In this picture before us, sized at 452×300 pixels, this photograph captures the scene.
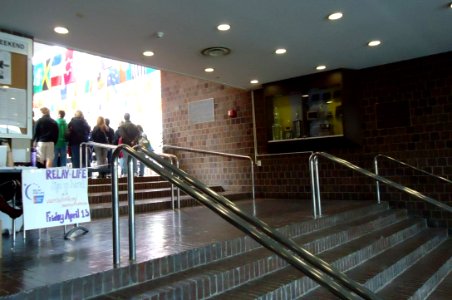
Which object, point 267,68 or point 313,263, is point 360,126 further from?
point 313,263

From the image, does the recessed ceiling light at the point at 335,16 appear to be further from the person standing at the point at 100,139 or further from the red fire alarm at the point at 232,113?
the person standing at the point at 100,139

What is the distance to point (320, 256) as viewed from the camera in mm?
3496

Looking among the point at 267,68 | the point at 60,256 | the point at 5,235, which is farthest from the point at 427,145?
the point at 5,235

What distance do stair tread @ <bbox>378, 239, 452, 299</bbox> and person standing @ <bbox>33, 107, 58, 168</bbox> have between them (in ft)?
19.7

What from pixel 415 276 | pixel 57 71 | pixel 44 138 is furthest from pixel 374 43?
pixel 57 71

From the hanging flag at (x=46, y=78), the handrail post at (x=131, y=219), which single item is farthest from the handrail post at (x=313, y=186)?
the hanging flag at (x=46, y=78)

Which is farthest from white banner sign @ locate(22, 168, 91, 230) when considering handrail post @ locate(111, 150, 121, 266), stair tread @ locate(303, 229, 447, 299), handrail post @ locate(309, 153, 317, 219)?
handrail post @ locate(309, 153, 317, 219)

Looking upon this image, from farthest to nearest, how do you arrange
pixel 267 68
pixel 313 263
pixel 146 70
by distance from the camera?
pixel 146 70 < pixel 267 68 < pixel 313 263

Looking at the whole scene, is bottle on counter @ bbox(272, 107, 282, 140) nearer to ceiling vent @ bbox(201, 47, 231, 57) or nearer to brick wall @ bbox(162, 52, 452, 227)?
brick wall @ bbox(162, 52, 452, 227)

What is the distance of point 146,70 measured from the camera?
9531 mm

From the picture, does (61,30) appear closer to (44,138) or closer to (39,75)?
(44,138)

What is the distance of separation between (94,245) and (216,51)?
3.25m

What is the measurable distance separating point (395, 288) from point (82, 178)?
9.95 ft

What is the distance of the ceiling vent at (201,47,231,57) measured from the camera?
528 cm
